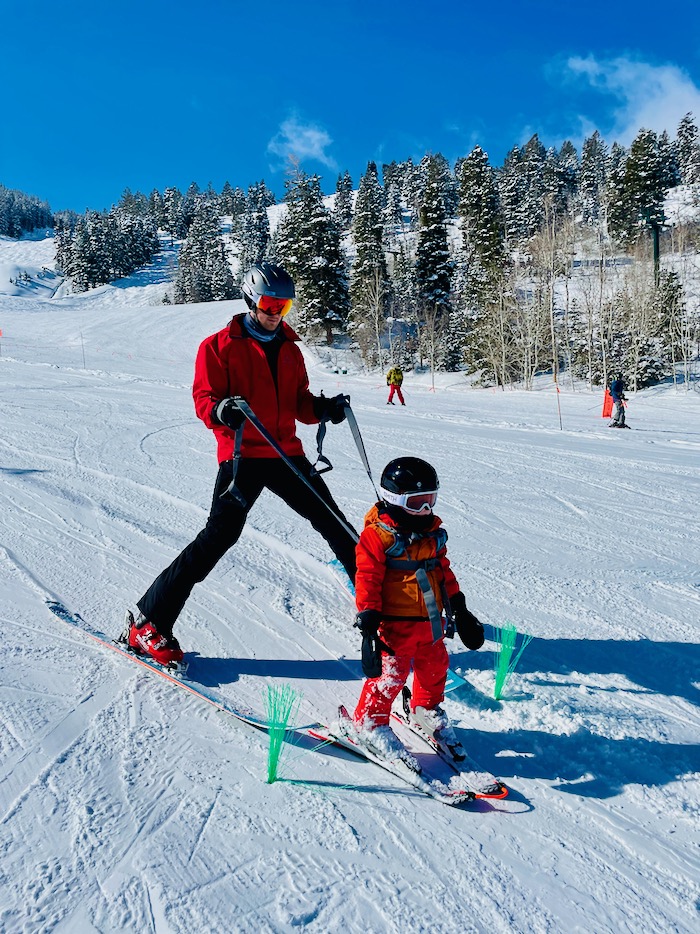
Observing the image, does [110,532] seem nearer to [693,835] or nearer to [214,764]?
[214,764]

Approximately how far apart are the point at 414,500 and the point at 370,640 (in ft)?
2.01

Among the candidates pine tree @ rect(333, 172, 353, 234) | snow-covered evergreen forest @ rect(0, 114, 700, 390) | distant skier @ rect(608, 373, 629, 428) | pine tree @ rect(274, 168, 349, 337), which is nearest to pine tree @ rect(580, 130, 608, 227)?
snow-covered evergreen forest @ rect(0, 114, 700, 390)

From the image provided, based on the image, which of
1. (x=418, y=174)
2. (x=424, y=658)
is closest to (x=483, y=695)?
(x=424, y=658)

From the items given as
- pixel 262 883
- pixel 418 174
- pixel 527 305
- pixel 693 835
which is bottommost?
pixel 693 835

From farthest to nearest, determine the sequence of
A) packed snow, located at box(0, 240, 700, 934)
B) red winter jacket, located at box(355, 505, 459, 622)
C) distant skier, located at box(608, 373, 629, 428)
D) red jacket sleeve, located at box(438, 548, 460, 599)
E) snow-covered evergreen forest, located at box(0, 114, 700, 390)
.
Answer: snow-covered evergreen forest, located at box(0, 114, 700, 390) < distant skier, located at box(608, 373, 629, 428) < red jacket sleeve, located at box(438, 548, 460, 599) < red winter jacket, located at box(355, 505, 459, 622) < packed snow, located at box(0, 240, 700, 934)

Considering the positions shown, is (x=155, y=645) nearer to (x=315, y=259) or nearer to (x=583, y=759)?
(x=583, y=759)

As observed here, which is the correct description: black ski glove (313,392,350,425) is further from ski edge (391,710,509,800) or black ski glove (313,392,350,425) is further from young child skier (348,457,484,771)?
ski edge (391,710,509,800)

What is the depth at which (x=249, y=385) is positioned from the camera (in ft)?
10.5

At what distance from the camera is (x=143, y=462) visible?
26.6 ft

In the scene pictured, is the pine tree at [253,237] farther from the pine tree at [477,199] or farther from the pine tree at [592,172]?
the pine tree at [592,172]

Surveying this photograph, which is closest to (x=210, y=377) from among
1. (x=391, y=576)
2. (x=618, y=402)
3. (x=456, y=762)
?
(x=391, y=576)

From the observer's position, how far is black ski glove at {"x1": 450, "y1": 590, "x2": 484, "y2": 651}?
103 inches

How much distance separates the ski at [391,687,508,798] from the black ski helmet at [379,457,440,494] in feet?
3.23

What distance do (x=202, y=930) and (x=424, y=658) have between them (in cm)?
130
